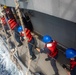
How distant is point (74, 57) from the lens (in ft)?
15.8

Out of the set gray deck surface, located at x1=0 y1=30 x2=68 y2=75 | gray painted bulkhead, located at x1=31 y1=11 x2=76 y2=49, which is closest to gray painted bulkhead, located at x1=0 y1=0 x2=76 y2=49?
gray painted bulkhead, located at x1=31 y1=11 x2=76 y2=49

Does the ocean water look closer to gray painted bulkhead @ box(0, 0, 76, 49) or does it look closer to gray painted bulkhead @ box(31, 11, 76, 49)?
gray painted bulkhead @ box(0, 0, 76, 49)

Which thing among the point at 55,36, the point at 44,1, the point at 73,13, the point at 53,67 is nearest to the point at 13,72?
the point at 53,67

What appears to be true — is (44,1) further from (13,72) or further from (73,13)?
(13,72)

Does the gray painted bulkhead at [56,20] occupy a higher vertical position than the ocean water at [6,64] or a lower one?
higher

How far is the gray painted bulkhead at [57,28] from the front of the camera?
6.43 metres

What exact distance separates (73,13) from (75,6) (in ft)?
0.58

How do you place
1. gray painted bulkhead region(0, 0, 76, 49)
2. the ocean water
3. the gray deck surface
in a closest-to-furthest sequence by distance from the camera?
gray painted bulkhead region(0, 0, 76, 49)
the gray deck surface
the ocean water

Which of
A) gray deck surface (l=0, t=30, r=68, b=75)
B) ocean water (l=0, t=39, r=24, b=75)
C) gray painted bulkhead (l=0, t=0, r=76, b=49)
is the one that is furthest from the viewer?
ocean water (l=0, t=39, r=24, b=75)

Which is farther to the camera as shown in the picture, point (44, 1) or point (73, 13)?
point (44, 1)

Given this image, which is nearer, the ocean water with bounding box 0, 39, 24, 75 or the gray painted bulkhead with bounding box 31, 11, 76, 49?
the gray painted bulkhead with bounding box 31, 11, 76, 49

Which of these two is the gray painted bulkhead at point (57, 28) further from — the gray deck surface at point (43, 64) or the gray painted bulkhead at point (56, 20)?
the gray deck surface at point (43, 64)

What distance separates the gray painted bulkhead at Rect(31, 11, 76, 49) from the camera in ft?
21.1

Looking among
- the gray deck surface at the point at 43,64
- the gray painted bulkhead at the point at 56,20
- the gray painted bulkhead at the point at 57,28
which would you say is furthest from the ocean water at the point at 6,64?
the gray painted bulkhead at the point at 57,28
